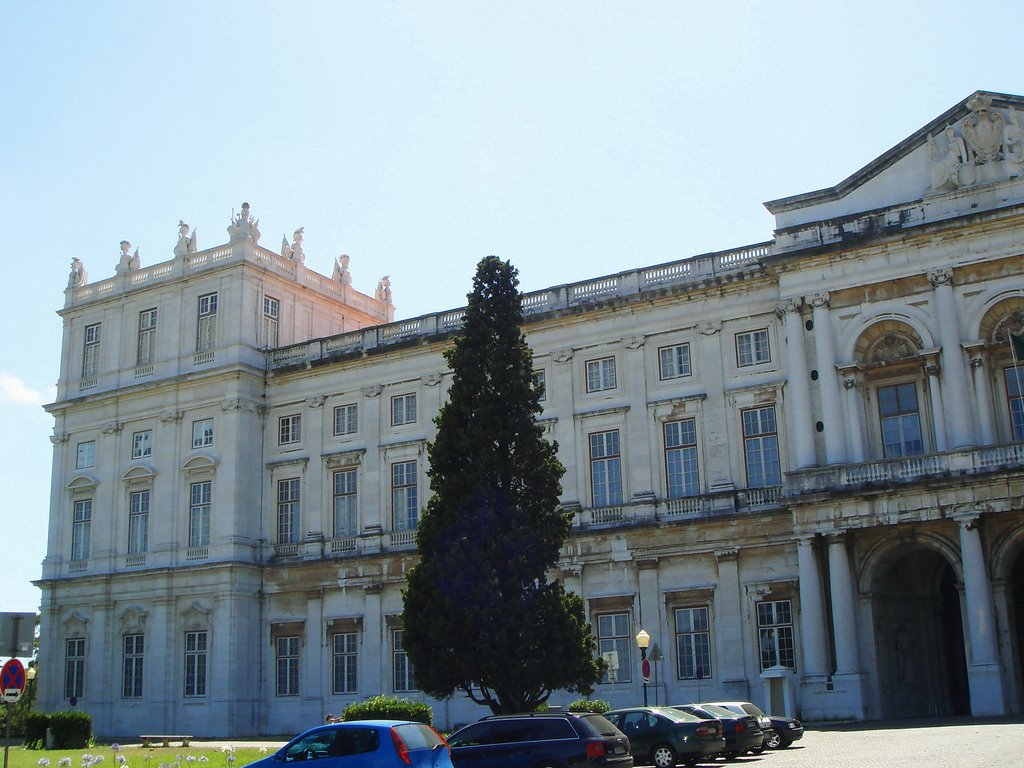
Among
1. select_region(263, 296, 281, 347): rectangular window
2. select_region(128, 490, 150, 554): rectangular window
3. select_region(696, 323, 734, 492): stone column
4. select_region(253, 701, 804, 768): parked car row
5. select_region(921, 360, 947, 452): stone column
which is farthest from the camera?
select_region(263, 296, 281, 347): rectangular window

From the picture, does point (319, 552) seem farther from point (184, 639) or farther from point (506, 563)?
point (506, 563)

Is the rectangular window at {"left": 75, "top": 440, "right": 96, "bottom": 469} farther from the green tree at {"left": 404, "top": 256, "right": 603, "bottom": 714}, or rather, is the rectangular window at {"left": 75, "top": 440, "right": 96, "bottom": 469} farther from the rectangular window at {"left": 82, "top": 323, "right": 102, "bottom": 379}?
the green tree at {"left": 404, "top": 256, "right": 603, "bottom": 714}

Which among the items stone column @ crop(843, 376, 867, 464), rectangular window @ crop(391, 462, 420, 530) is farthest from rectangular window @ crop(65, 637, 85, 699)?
stone column @ crop(843, 376, 867, 464)

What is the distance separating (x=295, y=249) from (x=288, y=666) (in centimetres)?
1854

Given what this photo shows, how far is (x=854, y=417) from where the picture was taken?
38.5 meters

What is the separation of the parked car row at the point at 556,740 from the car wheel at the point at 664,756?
2cm

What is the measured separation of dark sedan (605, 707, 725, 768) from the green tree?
2945mm

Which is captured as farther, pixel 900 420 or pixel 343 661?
pixel 343 661

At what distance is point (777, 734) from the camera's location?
29.6 metres

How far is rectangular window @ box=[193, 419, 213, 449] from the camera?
51.1m

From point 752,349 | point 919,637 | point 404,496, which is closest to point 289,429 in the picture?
point 404,496

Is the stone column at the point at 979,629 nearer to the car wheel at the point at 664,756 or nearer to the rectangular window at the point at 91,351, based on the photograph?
the car wheel at the point at 664,756

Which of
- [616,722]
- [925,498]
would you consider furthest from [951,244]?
[616,722]

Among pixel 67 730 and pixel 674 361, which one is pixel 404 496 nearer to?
pixel 674 361
